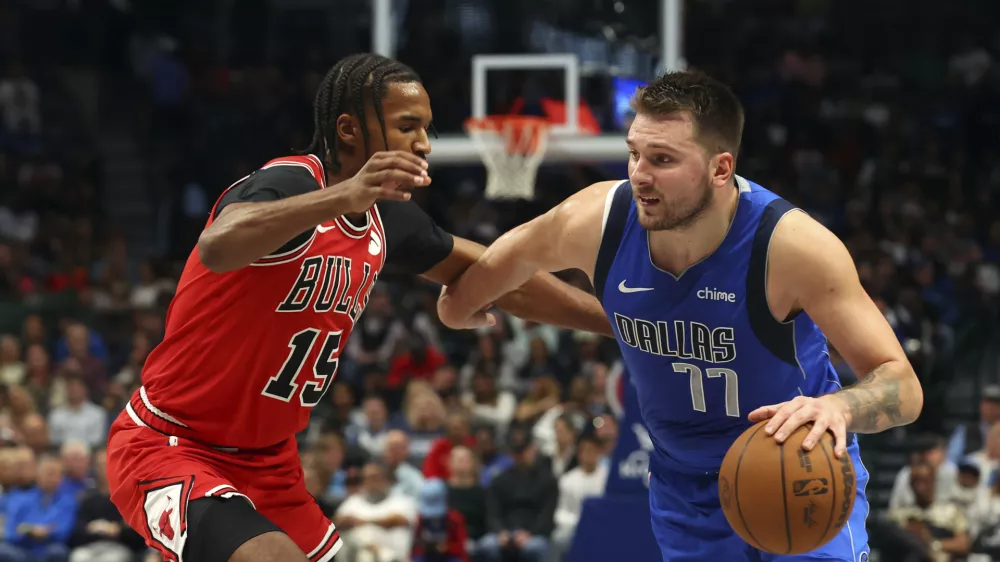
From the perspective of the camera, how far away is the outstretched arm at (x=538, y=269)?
4426 mm

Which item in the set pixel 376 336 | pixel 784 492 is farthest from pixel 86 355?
pixel 784 492

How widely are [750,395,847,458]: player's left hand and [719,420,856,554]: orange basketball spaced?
0.03m

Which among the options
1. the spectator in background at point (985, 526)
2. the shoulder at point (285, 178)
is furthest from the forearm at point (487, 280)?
the spectator in background at point (985, 526)

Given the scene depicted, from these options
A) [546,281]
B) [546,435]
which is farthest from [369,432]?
[546,281]

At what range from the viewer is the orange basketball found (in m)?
3.44

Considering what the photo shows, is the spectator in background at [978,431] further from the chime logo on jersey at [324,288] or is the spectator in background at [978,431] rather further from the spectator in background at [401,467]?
the chime logo on jersey at [324,288]

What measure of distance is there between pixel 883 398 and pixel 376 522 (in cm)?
653

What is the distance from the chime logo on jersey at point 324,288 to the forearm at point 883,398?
1.71 m

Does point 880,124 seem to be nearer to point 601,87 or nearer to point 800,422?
point 601,87

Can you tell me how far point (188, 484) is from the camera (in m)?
4.05

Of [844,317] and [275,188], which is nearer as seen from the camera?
[844,317]

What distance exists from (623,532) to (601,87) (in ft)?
12.1

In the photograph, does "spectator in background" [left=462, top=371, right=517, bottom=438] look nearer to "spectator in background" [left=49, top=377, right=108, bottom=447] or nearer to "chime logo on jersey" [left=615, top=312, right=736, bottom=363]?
"spectator in background" [left=49, top=377, right=108, bottom=447]

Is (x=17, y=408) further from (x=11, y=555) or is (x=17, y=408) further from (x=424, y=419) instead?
(x=424, y=419)
